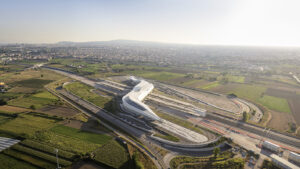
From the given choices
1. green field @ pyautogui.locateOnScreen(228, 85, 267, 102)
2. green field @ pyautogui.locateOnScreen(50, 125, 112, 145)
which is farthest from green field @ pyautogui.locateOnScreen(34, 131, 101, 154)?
green field @ pyautogui.locateOnScreen(228, 85, 267, 102)

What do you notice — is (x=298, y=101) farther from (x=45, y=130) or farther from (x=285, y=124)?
(x=45, y=130)

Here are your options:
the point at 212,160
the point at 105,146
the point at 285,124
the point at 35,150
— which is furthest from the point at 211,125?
the point at 35,150

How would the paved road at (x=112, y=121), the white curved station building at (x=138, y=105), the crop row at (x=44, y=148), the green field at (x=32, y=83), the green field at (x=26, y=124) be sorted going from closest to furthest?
the crop row at (x=44, y=148) < the paved road at (x=112, y=121) < the green field at (x=26, y=124) < the white curved station building at (x=138, y=105) < the green field at (x=32, y=83)

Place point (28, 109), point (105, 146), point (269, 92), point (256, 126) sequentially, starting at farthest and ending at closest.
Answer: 1. point (269, 92)
2. point (28, 109)
3. point (256, 126)
4. point (105, 146)

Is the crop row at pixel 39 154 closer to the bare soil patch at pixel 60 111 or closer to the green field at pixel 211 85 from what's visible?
the bare soil patch at pixel 60 111

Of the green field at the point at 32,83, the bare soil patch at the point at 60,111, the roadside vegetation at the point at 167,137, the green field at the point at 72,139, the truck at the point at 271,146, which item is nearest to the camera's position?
the green field at the point at 72,139

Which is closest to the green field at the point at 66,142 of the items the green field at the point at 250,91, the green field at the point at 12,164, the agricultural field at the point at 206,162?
the green field at the point at 12,164
